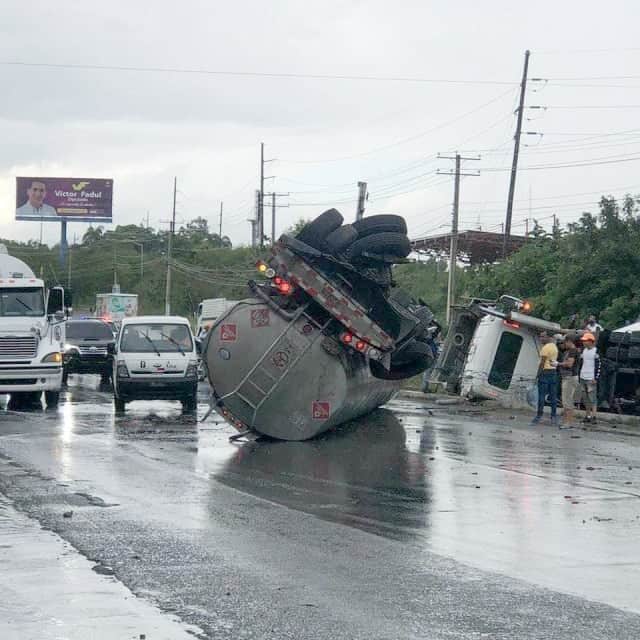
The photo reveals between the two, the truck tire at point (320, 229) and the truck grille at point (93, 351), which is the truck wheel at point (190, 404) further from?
the truck grille at point (93, 351)

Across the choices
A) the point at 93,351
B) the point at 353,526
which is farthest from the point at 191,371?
the point at 353,526

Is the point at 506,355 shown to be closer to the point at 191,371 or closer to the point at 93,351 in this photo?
the point at 191,371

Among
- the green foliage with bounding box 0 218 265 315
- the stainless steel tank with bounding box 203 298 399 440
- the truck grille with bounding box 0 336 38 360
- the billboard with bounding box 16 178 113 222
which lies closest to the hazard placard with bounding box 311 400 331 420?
the stainless steel tank with bounding box 203 298 399 440

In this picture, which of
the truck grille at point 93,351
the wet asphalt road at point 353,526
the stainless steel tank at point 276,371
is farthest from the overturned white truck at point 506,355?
the truck grille at point 93,351

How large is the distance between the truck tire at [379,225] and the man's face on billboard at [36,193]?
74.7m

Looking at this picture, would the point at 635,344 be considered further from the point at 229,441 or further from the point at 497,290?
the point at 497,290

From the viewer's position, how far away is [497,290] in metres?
41.7

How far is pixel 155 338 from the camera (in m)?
25.8

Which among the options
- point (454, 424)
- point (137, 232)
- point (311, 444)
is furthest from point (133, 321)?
point (137, 232)

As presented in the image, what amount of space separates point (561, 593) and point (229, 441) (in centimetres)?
1101

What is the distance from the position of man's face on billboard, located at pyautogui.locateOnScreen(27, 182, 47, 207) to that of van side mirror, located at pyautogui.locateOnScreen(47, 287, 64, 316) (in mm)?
66678

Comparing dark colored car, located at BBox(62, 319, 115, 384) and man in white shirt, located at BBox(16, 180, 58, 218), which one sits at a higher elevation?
man in white shirt, located at BBox(16, 180, 58, 218)

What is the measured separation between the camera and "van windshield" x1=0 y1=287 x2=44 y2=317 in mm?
25828

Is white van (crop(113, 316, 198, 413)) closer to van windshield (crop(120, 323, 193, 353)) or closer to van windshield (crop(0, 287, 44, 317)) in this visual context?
van windshield (crop(120, 323, 193, 353))
